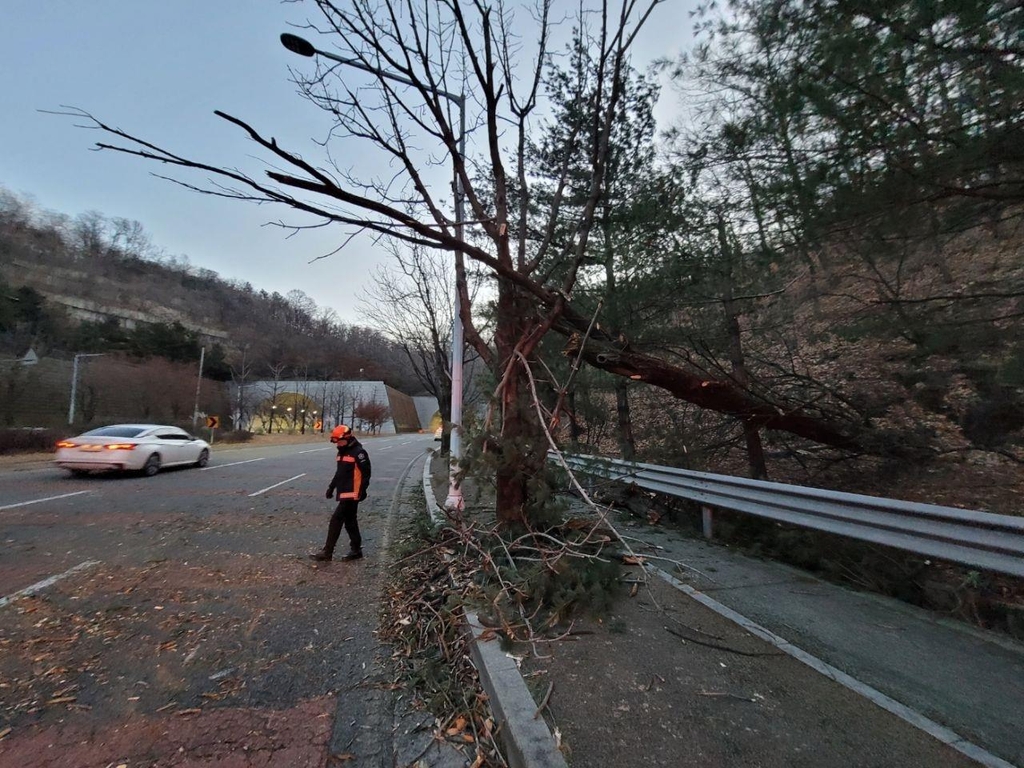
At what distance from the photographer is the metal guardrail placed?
3492 millimetres

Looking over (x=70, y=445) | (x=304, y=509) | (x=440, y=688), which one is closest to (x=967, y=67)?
(x=440, y=688)

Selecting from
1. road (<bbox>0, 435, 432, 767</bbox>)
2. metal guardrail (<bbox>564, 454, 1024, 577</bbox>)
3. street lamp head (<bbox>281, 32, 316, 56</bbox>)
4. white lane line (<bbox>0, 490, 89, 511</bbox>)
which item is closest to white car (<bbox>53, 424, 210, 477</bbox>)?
white lane line (<bbox>0, 490, 89, 511</bbox>)

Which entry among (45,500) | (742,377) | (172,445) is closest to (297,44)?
(742,377)

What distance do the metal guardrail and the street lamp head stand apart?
4.90 meters

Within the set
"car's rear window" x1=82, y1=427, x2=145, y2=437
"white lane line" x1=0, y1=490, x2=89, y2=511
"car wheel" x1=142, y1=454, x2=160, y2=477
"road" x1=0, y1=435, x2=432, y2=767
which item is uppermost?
"car's rear window" x1=82, y1=427, x2=145, y2=437

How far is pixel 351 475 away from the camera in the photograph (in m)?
6.66

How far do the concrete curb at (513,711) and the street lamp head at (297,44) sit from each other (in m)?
5.57

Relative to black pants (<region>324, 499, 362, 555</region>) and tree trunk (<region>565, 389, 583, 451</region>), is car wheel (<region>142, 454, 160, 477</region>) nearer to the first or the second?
black pants (<region>324, 499, 362, 555</region>)

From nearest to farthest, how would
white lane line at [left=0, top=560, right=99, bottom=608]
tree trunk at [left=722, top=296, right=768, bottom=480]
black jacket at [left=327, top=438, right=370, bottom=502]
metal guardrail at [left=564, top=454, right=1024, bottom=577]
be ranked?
metal guardrail at [left=564, top=454, right=1024, bottom=577], white lane line at [left=0, top=560, right=99, bottom=608], black jacket at [left=327, top=438, right=370, bottom=502], tree trunk at [left=722, top=296, right=768, bottom=480]

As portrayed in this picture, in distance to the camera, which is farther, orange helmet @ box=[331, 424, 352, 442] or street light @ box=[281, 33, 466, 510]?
orange helmet @ box=[331, 424, 352, 442]

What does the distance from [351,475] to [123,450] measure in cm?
1049

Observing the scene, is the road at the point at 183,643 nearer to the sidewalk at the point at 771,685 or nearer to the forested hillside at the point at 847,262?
the sidewalk at the point at 771,685

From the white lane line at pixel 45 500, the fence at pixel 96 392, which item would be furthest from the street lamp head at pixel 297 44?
the fence at pixel 96 392

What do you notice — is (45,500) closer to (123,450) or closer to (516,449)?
(123,450)
